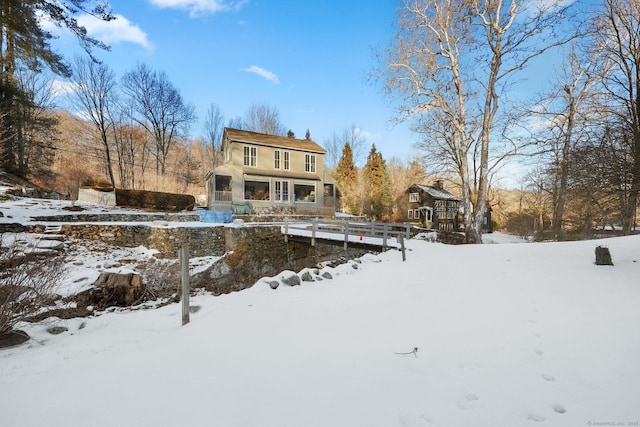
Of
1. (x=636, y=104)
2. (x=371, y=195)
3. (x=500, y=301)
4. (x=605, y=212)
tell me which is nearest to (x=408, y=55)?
(x=636, y=104)

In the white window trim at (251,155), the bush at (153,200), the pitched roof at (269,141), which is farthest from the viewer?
the pitched roof at (269,141)

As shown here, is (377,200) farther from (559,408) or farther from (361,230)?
(559,408)

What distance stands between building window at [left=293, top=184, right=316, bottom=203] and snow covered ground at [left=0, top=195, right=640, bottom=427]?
65.1 feet

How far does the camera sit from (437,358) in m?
2.57

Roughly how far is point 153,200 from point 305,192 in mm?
12588

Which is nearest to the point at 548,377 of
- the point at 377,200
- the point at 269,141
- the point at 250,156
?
the point at 250,156

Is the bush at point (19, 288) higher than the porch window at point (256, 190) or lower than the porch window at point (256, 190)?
lower

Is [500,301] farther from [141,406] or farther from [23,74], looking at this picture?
[23,74]

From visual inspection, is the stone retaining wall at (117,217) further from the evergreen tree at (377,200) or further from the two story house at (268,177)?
the evergreen tree at (377,200)

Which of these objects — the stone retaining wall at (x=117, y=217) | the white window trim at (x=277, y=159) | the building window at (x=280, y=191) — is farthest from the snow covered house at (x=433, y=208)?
the stone retaining wall at (x=117, y=217)

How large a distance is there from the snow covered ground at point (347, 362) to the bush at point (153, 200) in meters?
16.3

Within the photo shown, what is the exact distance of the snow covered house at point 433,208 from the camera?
3052cm

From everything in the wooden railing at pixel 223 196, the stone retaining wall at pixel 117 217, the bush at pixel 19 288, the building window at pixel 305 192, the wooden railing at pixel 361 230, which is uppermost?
the building window at pixel 305 192

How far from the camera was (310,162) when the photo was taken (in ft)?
81.0
